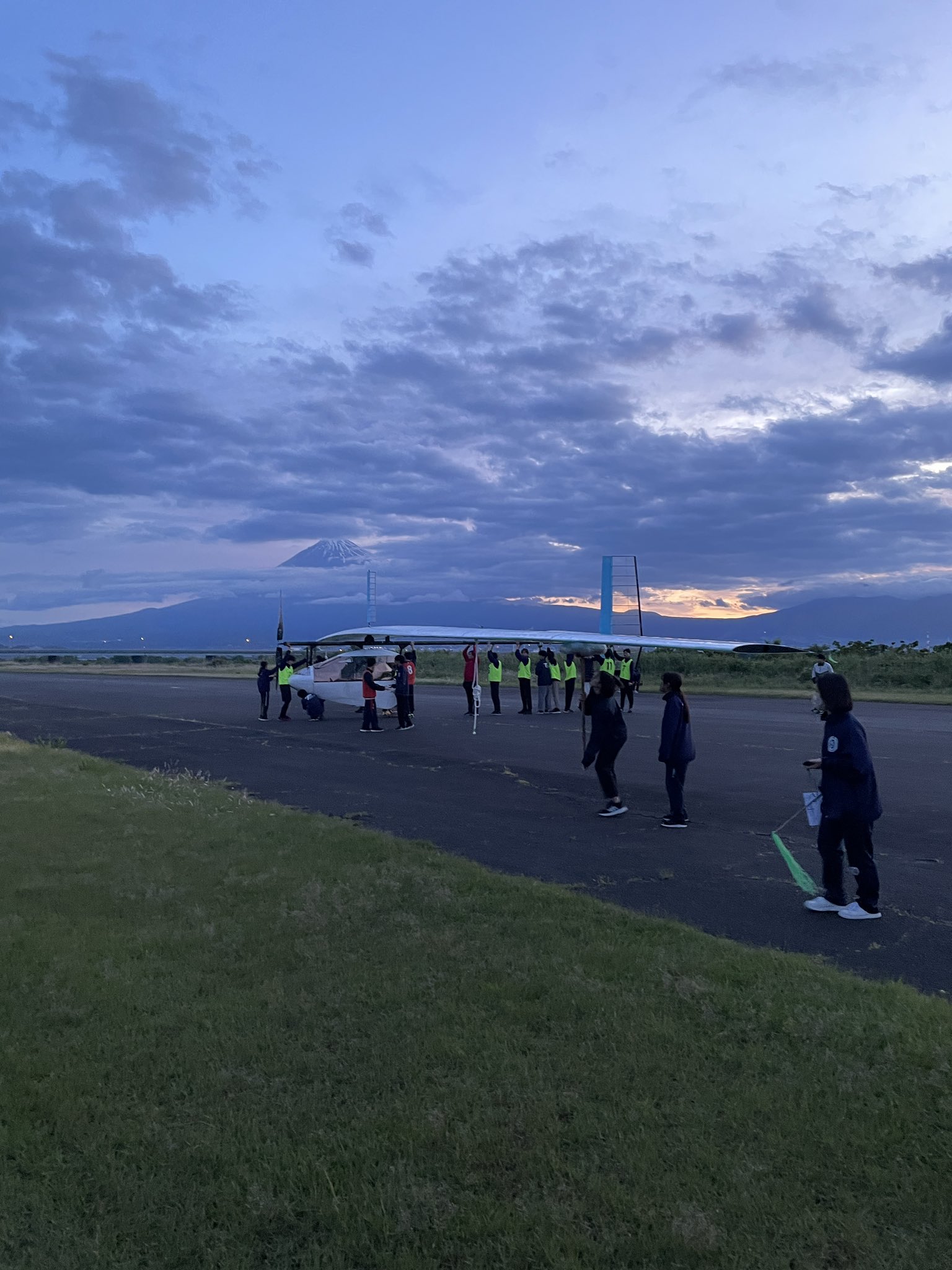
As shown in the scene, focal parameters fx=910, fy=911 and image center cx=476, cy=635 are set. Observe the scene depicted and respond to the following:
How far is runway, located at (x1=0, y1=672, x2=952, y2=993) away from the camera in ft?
23.8

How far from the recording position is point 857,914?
7.12m

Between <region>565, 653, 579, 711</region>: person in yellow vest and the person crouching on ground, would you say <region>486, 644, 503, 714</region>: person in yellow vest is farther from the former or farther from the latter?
the person crouching on ground

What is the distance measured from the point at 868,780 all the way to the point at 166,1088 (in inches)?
213

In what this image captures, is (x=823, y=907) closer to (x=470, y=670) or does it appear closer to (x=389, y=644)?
(x=389, y=644)

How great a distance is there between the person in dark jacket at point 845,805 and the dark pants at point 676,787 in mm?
3136

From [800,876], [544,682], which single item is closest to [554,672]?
[544,682]

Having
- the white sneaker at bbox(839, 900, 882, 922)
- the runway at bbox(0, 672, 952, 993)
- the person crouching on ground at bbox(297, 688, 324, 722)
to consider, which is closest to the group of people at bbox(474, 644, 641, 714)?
the runway at bbox(0, 672, 952, 993)

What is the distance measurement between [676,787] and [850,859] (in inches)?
130

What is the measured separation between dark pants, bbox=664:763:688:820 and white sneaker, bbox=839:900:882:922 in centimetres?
333

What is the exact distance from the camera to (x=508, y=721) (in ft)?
77.9

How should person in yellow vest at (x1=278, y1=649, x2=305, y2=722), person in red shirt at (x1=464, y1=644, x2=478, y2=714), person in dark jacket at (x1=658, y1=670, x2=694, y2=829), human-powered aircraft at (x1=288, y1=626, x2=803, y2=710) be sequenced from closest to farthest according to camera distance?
1. person in dark jacket at (x1=658, y1=670, x2=694, y2=829)
2. human-powered aircraft at (x1=288, y1=626, x2=803, y2=710)
3. person in red shirt at (x1=464, y1=644, x2=478, y2=714)
4. person in yellow vest at (x1=278, y1=649, x2=305, y2=722)

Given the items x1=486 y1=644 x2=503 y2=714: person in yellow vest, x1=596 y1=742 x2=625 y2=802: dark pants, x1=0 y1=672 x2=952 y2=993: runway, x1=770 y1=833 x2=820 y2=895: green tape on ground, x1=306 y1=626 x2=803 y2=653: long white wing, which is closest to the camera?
x1=0 y1=672 x2=952 y2=993: runway

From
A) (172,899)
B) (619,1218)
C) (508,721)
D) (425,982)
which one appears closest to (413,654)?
(508,721)

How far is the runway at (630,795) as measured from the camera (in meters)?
7.25
